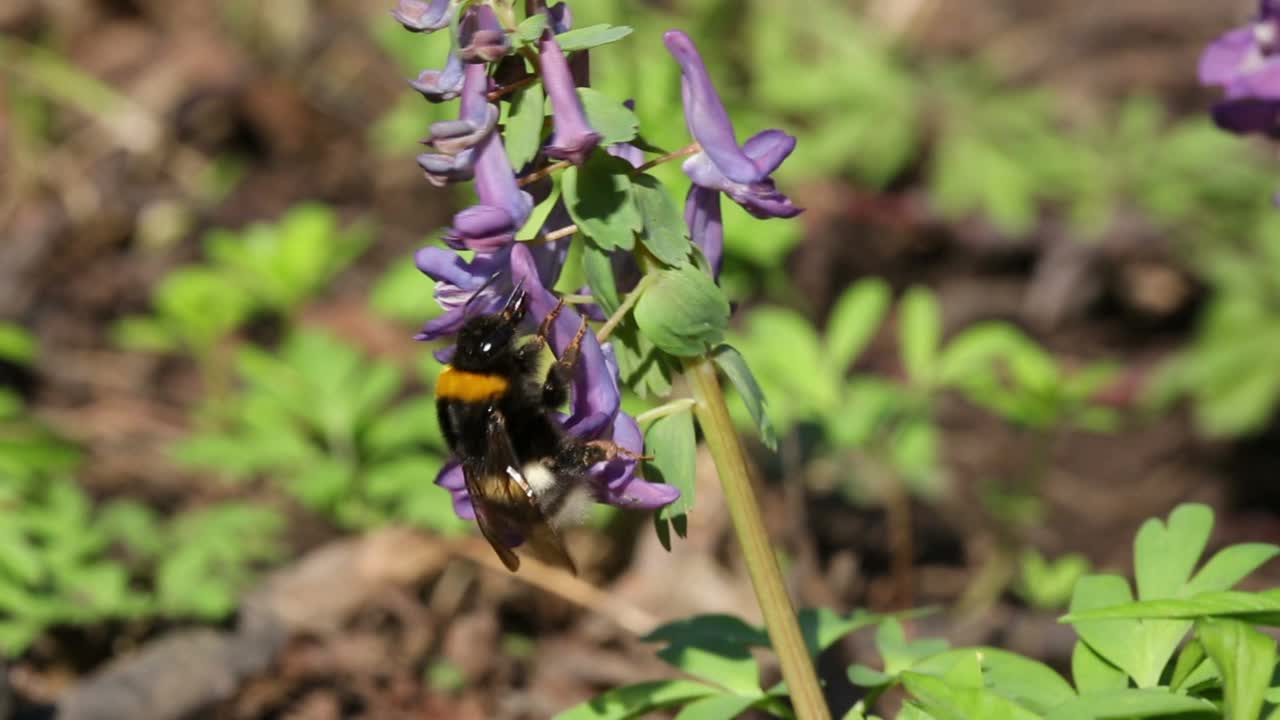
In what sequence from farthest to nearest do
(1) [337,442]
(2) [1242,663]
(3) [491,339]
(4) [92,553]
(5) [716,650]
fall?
1. (1) [337,442]
2. (4) [92,553]
3. (5) [716,650]
4. (3) [491,339]
5. (2) [1242,663]

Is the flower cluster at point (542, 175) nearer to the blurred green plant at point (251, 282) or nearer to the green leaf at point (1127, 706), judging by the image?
the green leaf at point (1127, 706)

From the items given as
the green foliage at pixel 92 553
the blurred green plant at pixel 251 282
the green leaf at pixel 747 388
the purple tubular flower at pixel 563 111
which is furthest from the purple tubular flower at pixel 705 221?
the blurred green plant at pixel 251 282

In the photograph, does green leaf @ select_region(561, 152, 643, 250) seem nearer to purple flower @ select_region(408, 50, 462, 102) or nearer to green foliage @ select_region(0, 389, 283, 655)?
purple flower @ select_region(408, 50, 462, 102)

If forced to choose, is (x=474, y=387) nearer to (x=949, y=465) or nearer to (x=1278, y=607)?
(x=1278, y=607)

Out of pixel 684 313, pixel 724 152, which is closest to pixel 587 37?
pixel 724 152

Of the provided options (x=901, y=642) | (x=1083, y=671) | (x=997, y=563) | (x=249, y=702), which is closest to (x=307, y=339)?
(x=249, y=702)

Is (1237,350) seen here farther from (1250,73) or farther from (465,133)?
(465,133)
